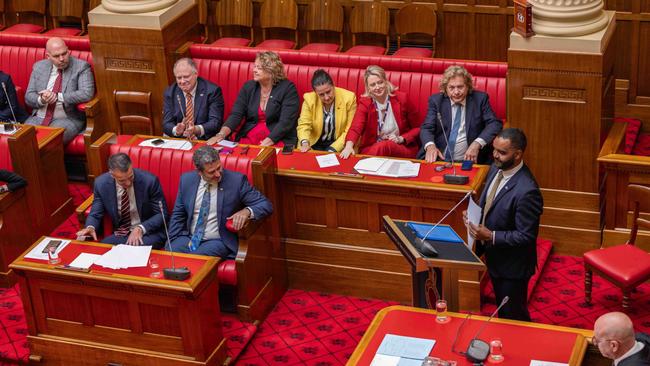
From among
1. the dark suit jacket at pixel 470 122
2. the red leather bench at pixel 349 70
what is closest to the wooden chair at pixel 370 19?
the red leather bench at pixel 349 70

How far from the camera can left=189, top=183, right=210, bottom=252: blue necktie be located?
22.1 feet

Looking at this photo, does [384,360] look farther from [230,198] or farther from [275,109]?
[275,109]

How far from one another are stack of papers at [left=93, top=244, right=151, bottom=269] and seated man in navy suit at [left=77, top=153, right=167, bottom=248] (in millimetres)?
441

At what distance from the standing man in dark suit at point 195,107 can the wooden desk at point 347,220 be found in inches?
38.9

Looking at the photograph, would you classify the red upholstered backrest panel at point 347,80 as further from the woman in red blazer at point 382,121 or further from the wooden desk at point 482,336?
the wooden desk at point 482,336

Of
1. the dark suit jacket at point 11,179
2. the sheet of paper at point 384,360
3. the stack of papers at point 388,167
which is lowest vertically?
the sheet of paper at point 384,360

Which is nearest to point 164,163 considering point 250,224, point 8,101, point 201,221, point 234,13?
point 201,221

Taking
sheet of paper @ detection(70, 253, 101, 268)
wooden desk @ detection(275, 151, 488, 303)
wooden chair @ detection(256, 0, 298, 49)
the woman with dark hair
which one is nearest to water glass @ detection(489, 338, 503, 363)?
wooden desk @ detection(275, 151, 488, 303)

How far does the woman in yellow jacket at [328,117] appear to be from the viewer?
777 centimetres

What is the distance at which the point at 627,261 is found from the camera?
21.2 ft

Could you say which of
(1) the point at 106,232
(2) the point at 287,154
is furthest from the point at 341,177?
(1) the point at 106,232

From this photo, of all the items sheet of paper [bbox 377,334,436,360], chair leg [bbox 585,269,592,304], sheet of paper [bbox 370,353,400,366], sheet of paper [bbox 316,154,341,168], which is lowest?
chair leg [bbox 585,269,592,304]

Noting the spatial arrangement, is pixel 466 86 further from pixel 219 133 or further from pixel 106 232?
pixel 106 232

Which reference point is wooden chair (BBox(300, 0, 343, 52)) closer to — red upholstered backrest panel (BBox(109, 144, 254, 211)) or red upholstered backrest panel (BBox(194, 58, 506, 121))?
red upholstered backrest panel (BBox(194, 58, 506, 121))
